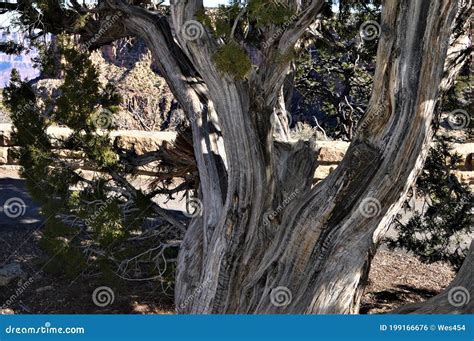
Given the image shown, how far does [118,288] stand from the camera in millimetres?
7906

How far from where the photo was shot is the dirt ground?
7.72 meters

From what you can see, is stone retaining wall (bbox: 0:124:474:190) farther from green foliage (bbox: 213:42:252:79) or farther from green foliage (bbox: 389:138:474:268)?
green foliage (bbox: 213:42:252:79)

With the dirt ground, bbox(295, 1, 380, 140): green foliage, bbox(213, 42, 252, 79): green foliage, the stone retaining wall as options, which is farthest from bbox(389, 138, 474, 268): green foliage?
the stone retaining wall

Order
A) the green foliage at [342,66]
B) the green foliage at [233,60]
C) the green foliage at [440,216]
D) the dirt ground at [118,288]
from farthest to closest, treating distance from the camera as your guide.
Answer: the green foliage at [342,66], the dirt ground at [118,288], the green foliage at [440,216], the green foliage at [233,60]

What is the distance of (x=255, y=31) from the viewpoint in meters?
7.69

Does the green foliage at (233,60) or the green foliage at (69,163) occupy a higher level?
the green foliage at (233,60)

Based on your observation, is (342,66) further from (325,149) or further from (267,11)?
(267,11)

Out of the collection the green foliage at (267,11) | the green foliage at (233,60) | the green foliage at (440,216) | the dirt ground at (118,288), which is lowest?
the dirt ground at (118,288)

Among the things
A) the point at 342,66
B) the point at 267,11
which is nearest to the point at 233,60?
the point at 267,11

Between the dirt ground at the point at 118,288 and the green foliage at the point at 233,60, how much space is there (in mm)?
3576

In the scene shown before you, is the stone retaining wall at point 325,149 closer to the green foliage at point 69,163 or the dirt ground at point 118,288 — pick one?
the dirt ground at point 118,288

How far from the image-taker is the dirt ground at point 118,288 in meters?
7.72

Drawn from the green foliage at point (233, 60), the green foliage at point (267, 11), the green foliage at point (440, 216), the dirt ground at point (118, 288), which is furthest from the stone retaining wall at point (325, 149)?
the green foliage at point (267, 11)

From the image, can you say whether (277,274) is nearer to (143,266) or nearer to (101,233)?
(101,233)
